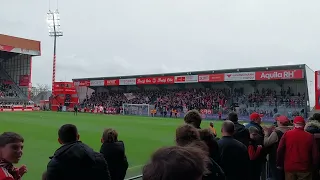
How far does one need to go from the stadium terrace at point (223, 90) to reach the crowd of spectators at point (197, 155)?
1202 inches

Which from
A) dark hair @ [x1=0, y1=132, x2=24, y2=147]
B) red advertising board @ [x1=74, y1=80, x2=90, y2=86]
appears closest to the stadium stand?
red advertising board @ [x1=74, y1=80, x2=90, y2=86]


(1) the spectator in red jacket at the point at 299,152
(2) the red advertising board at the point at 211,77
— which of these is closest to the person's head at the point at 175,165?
(1) the spectator in red jacket at the point at 299,152

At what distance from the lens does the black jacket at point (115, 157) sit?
5418 millimetres

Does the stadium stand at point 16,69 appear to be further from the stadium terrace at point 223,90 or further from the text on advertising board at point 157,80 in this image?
the text on advertising board at point 157,80

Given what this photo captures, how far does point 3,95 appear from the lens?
54000mm

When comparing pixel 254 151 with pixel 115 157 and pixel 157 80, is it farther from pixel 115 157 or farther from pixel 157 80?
pixel 157 80

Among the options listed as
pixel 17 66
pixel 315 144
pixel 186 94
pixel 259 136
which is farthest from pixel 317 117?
pixel 17 66

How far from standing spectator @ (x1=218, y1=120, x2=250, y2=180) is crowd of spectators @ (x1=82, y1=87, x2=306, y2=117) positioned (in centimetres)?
3238

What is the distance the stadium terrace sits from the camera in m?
36.4

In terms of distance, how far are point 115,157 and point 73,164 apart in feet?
6.99

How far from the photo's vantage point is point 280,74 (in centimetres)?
3650

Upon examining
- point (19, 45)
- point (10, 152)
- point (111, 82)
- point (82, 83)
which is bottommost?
point (10, 152)

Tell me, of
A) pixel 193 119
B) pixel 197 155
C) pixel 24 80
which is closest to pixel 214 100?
pixel 24 80

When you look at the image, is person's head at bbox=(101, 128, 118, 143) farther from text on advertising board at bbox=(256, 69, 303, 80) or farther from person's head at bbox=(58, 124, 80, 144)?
text on advertising board at bbox=(256, 69, 303, 80)
